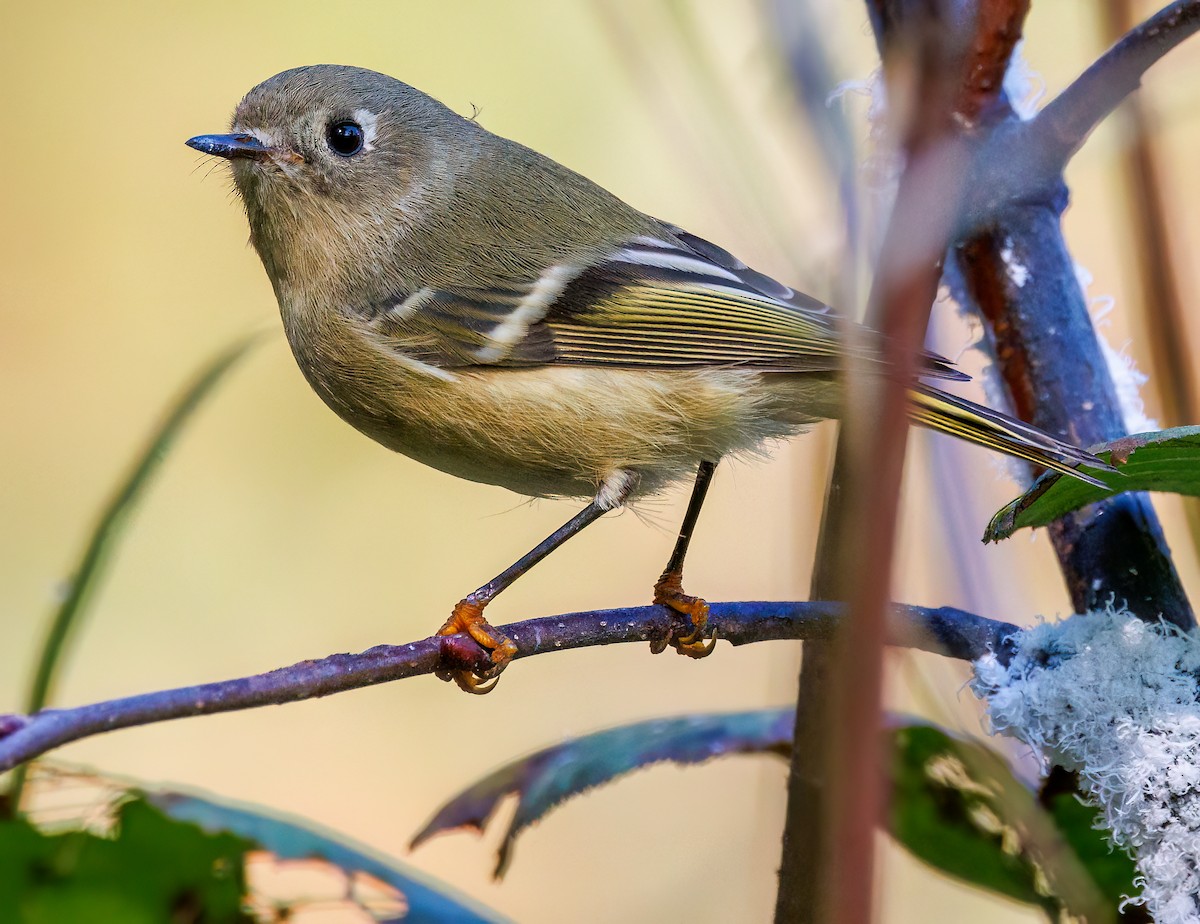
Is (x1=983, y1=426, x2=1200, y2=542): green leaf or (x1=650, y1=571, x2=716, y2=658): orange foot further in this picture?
(x1=650, y1=571, x2=716, y2=658): orange foot

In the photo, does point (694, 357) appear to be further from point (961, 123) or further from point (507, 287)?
point (961, 123)

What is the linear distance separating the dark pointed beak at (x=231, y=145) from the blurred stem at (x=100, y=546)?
1.33ft

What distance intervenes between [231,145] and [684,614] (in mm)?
585

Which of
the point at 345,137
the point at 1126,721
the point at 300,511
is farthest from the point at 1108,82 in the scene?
the point at 300,511

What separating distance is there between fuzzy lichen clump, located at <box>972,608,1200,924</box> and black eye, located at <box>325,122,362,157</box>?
2.55 feet

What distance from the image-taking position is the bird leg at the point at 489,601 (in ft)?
2.59

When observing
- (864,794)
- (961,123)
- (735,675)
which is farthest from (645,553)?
(864,794)

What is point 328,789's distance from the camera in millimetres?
1856

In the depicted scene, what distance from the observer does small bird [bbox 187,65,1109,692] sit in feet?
3.40

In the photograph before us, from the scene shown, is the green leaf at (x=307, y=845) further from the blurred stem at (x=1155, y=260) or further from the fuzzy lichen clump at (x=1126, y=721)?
the blurred stem at (x=1155, y=260)

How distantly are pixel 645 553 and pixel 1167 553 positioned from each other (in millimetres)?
1212

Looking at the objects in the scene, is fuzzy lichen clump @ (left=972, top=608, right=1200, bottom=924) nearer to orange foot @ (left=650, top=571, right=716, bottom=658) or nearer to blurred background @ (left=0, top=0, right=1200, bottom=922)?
orange foot @ (left=650, top=571, right=716, bottom=658)

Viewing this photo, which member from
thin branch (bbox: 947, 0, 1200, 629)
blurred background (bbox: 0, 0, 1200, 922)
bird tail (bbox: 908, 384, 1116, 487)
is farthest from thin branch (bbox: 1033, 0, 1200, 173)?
blurred background (bbox: 0, 0, 1200, 922)

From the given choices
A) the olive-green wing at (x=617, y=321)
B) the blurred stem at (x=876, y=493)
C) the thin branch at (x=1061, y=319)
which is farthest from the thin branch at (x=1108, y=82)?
the blurred stem at (x=876, y=493)
